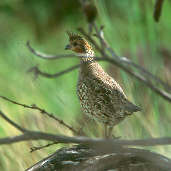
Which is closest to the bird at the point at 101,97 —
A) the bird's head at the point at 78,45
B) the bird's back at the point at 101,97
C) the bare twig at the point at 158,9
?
the bird's back at the point at 101,97

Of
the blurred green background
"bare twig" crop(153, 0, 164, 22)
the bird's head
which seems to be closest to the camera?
"bare twig" crop(153, 0, 164, 22)

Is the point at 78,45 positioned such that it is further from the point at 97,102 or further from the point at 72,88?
the point at 97,102

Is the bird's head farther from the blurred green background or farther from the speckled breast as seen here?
the speckled breast

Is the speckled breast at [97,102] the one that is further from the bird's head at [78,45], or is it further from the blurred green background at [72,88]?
the bird's head at [78,45]

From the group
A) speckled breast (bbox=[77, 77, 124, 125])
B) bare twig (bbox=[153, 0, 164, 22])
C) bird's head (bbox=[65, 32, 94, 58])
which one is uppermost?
bird's head (bbox=[65, 32, 94, 58])

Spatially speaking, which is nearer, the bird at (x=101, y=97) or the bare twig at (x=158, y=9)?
the bare twig at (x=158, y=9)

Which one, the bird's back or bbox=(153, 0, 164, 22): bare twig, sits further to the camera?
the bird's back

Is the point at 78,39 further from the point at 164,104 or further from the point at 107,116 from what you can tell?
the point at 164,104

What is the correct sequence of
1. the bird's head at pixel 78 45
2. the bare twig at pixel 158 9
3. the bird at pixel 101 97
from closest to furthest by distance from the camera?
the bare twig at pixel 158 9 → the bird at pixel 101 97 → the bird's head at pixel 78 45

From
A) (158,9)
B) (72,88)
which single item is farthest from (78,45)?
(158,9)

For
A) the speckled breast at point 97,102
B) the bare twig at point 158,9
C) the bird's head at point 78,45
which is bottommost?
the speckled breast at point 97,102

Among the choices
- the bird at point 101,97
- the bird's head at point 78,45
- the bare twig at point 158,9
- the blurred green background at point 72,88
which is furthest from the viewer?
the bird's head at point 78,45

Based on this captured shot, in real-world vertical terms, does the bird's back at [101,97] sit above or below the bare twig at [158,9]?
below

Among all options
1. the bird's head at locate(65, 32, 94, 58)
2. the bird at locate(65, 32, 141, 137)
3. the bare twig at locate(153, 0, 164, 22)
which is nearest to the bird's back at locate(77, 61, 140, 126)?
the bird at locate(65, 32, 141, 137)
